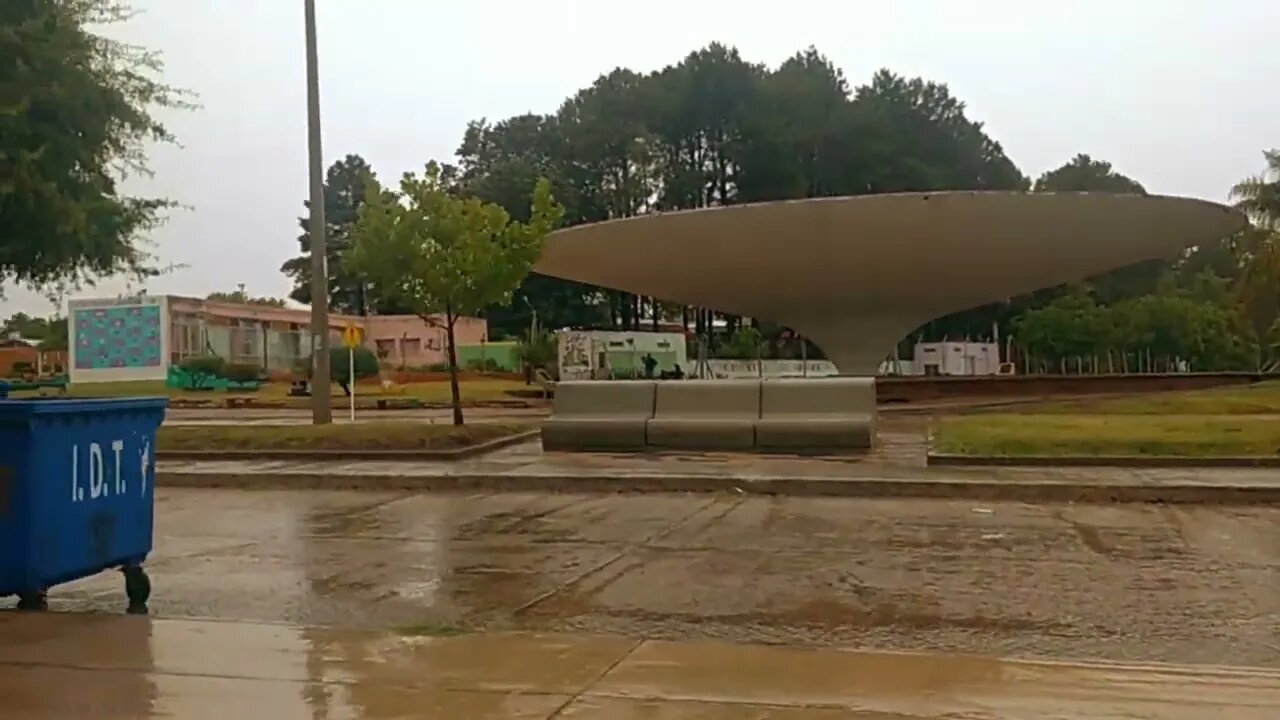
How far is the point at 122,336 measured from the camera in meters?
51.9

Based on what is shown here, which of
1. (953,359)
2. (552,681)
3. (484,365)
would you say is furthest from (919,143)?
(552,681)

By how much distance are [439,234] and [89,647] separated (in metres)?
13.5

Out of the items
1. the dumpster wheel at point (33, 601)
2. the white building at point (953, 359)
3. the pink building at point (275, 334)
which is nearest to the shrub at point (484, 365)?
the pink building at point (275, 334)

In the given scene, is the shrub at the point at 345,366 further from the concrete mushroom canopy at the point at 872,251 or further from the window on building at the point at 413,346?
the window on building at the point at 413,346

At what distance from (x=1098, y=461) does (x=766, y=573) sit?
7847 millimetres

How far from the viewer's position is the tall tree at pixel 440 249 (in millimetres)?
19016

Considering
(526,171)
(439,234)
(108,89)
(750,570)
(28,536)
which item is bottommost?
(750,570)

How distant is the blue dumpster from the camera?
6457mm

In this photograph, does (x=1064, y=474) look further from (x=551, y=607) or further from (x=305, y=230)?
(x=305, y=230)

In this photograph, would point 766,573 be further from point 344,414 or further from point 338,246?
point 338,246

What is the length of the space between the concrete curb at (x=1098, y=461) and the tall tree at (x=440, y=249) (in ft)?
25.8

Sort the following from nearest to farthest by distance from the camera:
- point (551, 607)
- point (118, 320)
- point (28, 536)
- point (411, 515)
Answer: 1. point (28, 536)
2. point (551, 607)
3. point (411, 515)
4. point (118, 320)

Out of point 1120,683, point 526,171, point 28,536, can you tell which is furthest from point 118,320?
point 1120,683

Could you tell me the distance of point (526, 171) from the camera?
6844cm
